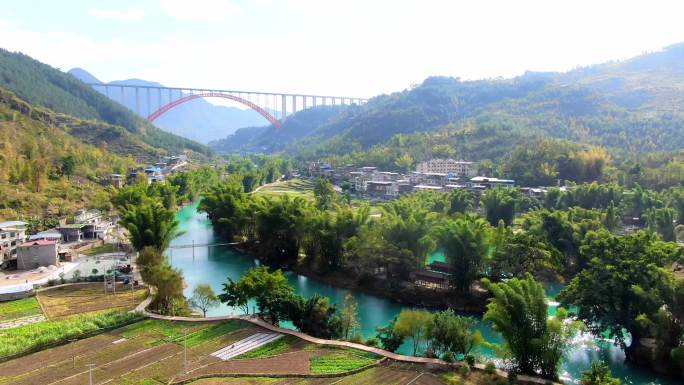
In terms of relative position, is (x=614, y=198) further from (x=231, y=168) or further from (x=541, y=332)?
(x=231, y=168)

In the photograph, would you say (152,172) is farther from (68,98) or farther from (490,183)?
(490,183)

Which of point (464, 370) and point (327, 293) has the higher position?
point (464, 370)

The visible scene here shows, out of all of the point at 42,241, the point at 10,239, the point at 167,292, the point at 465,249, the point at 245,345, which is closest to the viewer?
the point at 245,345

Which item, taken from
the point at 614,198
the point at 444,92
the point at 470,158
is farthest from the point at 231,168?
the point at 444,92

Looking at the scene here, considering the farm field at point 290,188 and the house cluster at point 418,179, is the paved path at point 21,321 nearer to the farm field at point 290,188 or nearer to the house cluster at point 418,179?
the house cluster at point 418,179

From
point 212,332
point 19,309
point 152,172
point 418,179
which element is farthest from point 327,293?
point 152,172

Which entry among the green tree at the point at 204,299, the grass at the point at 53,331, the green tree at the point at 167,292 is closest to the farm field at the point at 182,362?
the grass at the point at 53,331
